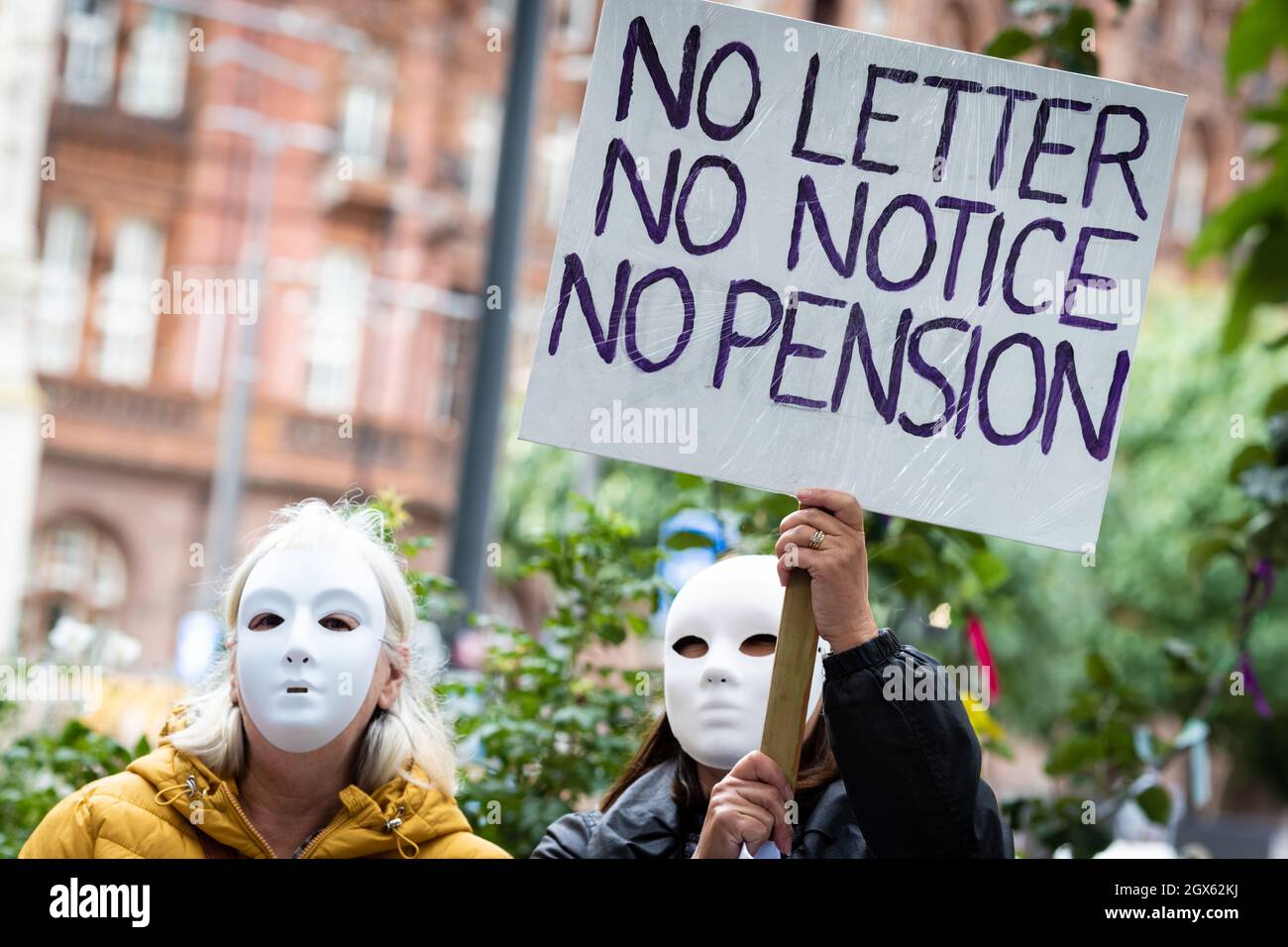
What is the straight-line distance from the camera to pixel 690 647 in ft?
8.36

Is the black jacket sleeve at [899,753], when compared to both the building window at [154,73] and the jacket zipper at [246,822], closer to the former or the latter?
the jacket zipper at [246,822]

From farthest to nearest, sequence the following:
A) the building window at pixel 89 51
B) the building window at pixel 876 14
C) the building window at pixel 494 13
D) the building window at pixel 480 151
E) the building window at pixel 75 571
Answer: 1. the building window at pixel 876 14
2. the building window at pixel 494 13
3. the building window at pixel 480 151
4. the building window at pixel 89 51
5. the building window at pixel 75 571

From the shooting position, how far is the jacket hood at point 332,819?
7.55ft

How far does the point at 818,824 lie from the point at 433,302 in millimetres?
29748

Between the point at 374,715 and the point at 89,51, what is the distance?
30820 mm

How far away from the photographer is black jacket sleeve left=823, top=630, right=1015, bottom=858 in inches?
85.1

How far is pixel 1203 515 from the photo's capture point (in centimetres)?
2762

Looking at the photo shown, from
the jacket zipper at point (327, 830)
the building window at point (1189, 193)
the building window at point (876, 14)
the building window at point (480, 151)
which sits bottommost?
the jacket zipper at point (327, 830)

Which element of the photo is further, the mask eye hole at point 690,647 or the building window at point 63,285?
the building window at point 63,285

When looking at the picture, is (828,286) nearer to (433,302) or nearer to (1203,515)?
(1203,515)

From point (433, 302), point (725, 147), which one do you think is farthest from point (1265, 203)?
point (433, 302)

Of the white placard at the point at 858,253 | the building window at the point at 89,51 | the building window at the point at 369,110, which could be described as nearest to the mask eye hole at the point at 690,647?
the white placard at the point at 858,253

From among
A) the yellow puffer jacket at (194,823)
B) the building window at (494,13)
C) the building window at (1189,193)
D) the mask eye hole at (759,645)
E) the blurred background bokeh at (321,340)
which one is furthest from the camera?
the building window at (1189,193)
